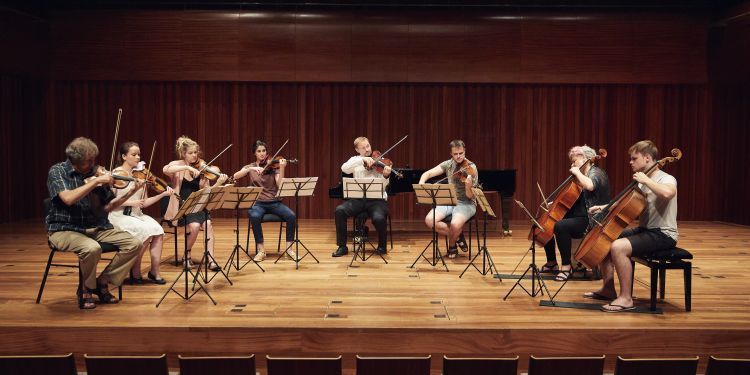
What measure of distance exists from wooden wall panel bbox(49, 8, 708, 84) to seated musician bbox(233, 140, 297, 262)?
12.0 feet

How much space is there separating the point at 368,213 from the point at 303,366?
4492 mm

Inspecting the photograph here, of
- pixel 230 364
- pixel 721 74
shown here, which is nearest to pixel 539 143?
pixel 721 74

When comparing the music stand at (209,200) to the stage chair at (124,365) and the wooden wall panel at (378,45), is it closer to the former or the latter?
the stage chair at (124,365)

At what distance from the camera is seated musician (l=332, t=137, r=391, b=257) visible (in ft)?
23.0

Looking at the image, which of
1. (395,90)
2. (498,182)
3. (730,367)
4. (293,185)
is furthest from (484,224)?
(395,90)

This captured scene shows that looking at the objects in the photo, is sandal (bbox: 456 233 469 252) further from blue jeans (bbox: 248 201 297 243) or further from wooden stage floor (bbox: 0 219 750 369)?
blue jeans (bbox: 248 201 297 243)

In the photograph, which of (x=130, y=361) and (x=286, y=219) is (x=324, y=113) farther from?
(x=130, y=361)

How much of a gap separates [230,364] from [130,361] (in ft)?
1.36

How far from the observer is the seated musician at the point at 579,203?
214 inches

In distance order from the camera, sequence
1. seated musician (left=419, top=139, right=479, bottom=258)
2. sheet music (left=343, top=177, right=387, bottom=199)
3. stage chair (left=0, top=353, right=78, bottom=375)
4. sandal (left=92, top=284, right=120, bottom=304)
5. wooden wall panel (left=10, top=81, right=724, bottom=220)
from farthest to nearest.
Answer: wooden wall panel (left=10, top=81, right=724, bottom=220)
seated musician (left=419, top=139, right=479, bottom=258)
sheet music (left=343, top=177, right=387, bottom=199)
sandal (left=92, top=284, right=120, bottom=304)
stage chair (left=0, top=353, right=78, bottom=375)

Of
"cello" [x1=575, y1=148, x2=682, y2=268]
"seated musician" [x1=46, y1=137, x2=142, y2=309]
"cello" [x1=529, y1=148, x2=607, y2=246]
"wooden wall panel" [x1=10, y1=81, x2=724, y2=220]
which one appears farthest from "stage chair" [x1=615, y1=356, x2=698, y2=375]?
"wooden wall panel" [x1=10, y1=81, x2=724, y2=220]

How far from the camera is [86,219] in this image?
479 centimetres

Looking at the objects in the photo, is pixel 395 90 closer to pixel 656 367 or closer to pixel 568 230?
pixel 568 230

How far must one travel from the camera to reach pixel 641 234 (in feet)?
15.3
